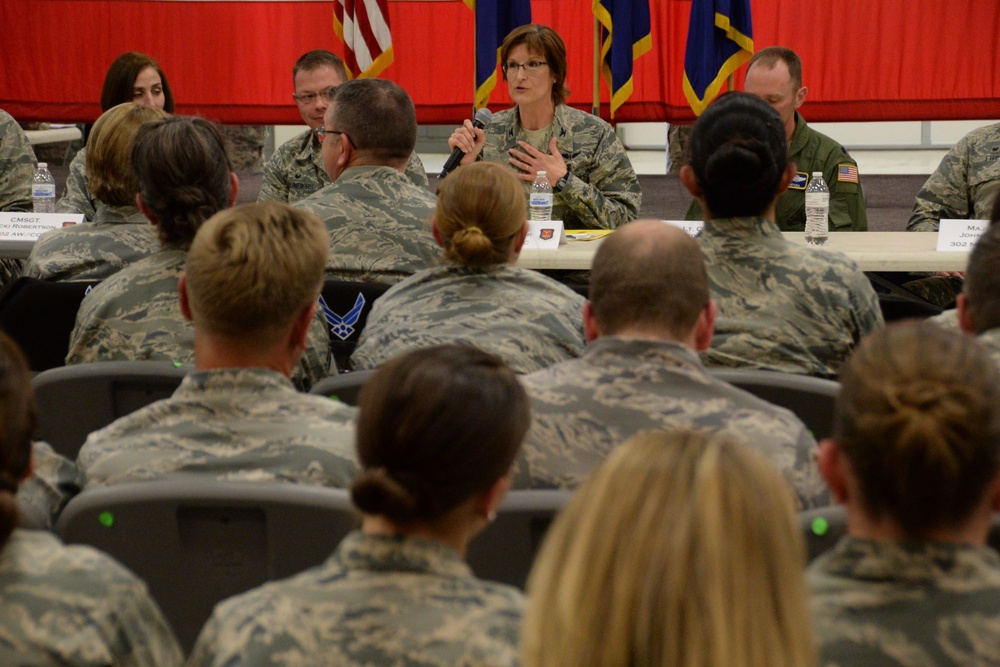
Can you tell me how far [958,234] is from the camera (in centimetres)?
369

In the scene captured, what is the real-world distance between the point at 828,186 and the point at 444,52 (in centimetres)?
376

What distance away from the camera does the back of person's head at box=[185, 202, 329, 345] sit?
1771mm

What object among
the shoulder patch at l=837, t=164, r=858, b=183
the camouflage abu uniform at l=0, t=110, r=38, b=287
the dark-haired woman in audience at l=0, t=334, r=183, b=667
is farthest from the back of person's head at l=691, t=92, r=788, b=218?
the camouflage abu uniform at l=0, t=110, r=38, b=287

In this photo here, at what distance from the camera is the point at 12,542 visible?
1180 mm

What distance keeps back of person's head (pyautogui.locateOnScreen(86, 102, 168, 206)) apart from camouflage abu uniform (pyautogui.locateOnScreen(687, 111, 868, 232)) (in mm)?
2180

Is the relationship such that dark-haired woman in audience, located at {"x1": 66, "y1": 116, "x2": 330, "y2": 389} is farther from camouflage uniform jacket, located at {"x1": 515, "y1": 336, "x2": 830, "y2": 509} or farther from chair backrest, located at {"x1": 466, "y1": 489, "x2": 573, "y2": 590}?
chair backrest, located at {"x1": 466, "y1": 489, "x2": 573, "y2": 590}

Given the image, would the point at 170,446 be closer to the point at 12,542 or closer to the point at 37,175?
the point at 12,542

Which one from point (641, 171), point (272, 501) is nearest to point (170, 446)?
point (272, 501)

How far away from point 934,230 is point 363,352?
2.74 metres

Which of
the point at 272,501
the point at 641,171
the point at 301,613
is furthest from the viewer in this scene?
the point at 641,171

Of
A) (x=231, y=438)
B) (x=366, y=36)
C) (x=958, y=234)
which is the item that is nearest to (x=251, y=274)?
(x=231, y=438)

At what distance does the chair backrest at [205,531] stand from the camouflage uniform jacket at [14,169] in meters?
3.68

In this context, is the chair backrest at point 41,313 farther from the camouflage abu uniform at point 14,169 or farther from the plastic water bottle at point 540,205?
the camouflage abu uniform at point 14,169

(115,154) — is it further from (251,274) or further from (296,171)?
(296,171)
